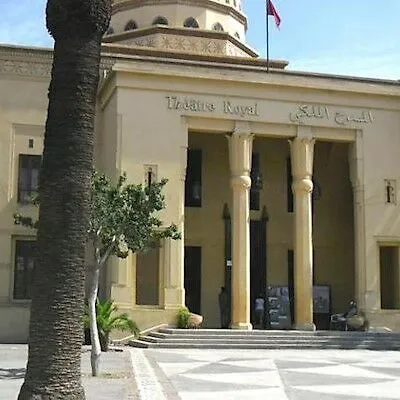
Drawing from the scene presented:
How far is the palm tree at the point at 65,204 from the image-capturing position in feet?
22.2

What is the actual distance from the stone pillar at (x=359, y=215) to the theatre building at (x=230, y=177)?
42 millimetres

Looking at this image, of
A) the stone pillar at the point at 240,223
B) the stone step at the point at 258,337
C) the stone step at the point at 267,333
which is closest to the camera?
the stone step at the point at 258,337

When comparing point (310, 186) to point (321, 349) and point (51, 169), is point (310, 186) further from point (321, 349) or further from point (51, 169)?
point (51, 169)

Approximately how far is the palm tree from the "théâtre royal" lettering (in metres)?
17.8

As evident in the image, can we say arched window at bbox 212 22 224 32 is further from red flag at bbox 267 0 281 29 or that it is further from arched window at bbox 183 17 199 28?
red flag at bbox 267 0 281 29

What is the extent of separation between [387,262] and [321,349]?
237 inches

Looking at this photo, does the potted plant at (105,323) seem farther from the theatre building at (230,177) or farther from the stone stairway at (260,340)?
the theatre building at (230,177)

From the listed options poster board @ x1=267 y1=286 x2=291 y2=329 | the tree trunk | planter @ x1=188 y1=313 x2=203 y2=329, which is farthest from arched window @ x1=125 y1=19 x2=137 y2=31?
the tree trunk

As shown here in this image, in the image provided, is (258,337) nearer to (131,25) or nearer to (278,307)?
(278,307)

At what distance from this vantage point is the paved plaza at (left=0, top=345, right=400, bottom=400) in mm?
11891

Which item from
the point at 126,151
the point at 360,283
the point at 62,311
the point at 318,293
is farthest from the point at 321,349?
the point at 62,311

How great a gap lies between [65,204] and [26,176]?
758 inches

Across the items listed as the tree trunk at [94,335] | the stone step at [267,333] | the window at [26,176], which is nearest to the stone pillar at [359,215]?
the stone step at [267,333]

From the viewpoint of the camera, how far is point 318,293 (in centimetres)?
2786
